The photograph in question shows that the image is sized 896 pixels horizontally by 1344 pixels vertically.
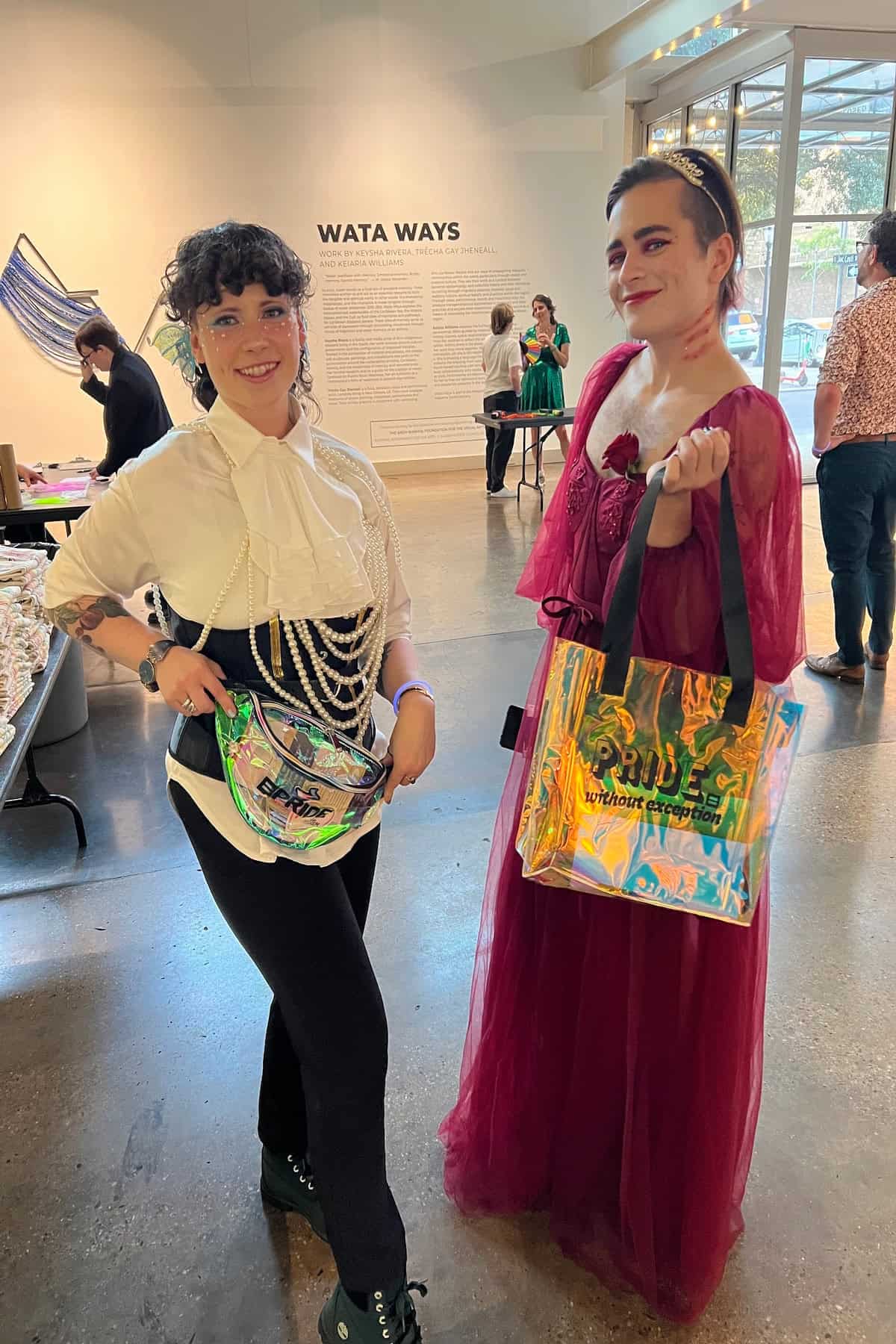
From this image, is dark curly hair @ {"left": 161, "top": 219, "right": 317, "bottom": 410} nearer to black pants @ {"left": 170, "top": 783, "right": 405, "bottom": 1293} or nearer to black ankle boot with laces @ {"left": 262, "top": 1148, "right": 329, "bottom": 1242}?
black pants @ {"left": 170, "top": 783, "right": 405, "bottom": 1293}

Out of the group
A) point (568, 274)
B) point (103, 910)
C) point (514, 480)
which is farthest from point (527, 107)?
point (103, 910)

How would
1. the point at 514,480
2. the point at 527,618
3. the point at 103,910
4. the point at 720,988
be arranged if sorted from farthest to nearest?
1. the point at 514,480
2. the point at 527,618
3. the point at 103,910
4. the point at 720,988

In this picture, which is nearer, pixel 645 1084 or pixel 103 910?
pixel 645 1084

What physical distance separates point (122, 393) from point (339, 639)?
3.50 metres

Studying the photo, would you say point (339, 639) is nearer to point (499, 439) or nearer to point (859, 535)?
point (859, 535)

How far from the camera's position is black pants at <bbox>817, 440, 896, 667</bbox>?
3.61m

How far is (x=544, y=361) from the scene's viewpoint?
24.1ft

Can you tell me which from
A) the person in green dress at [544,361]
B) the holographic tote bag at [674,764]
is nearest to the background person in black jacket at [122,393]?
the holographic tote bag at [674,764]

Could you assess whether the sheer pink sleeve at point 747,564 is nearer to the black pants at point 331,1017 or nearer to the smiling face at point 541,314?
the black pants at point 331,1017

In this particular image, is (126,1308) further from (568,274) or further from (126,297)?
(568,274)

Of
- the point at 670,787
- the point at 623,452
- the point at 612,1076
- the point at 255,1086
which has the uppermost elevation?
the point at 623,452

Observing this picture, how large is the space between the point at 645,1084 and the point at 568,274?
30.3 ft

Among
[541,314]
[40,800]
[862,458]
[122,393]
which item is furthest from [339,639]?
[541,314]

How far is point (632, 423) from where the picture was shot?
130 centimetres
